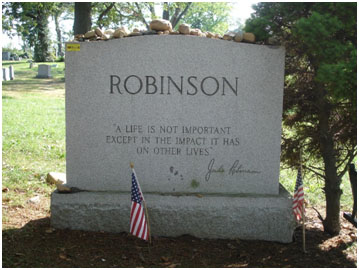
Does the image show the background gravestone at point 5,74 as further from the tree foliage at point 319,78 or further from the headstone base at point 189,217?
the tree foliage at point 319,78

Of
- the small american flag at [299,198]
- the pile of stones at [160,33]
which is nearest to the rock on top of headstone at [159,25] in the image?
the pile of stones at [160,33]

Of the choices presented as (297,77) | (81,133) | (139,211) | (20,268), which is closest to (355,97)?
(297,77)

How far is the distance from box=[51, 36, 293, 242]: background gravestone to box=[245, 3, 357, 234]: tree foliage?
0.36 meters

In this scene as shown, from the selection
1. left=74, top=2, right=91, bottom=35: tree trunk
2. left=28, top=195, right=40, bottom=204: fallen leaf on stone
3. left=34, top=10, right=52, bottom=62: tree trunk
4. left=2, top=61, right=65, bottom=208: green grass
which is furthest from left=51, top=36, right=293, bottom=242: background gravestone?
left=34, top=10, right=52, bottom=62: tree trunk

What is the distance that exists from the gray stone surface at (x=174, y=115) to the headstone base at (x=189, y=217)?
1.04 ft

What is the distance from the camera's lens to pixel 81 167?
486 cm

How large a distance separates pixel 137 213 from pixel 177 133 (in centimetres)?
115

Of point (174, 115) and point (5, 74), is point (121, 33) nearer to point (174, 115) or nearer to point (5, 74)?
point (174, 115)

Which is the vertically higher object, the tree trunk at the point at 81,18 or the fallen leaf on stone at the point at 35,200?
the tree trunk at the point at 81,18

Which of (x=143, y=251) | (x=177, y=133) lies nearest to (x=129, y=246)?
(x=143, y=251)

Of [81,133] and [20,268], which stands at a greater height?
[81,133]

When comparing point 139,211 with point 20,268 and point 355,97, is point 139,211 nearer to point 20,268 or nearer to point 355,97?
point 20,268

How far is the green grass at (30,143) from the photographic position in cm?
619

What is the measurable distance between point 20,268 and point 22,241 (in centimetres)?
64
